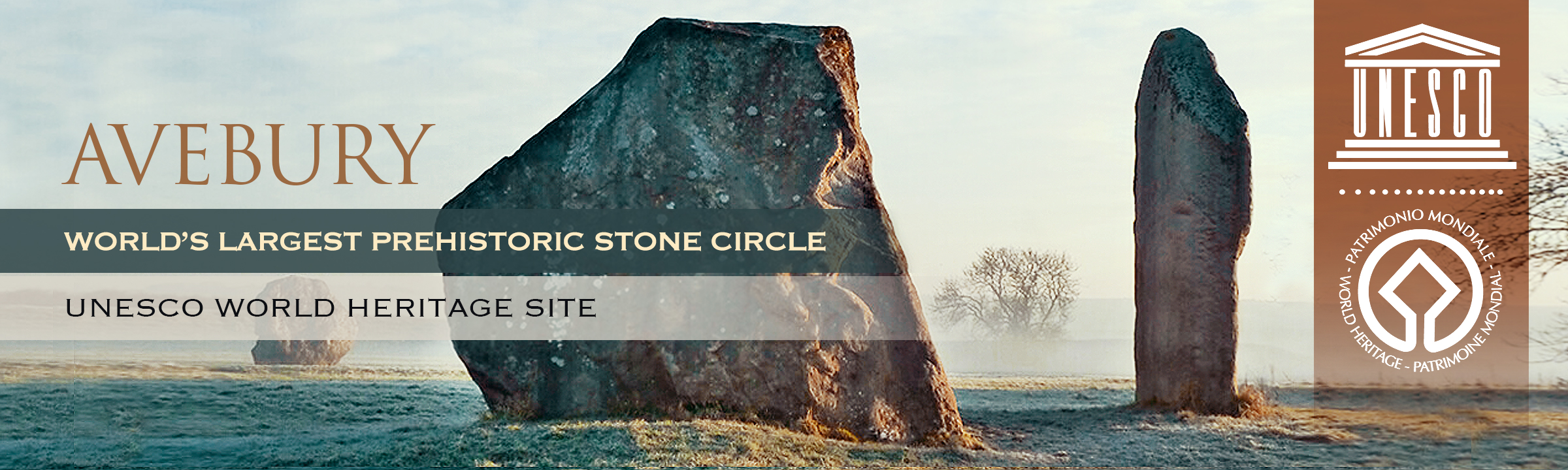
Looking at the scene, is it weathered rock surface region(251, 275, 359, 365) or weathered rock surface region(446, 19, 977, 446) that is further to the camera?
weathered rock surface region(251, 275, 359, 365)

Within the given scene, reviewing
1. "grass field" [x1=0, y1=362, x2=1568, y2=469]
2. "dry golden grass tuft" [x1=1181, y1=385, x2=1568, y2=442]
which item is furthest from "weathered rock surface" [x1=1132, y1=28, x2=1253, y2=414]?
"grass field" [x1=0, y1=362, x2=1568, y2=469]

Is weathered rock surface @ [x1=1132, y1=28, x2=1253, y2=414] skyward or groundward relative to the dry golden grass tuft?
skyward

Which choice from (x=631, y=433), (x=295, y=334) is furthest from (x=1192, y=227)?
(x=295, y=334)

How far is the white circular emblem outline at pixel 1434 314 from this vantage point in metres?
13.3

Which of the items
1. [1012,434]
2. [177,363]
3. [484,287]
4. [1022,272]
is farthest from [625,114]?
[1022,272]

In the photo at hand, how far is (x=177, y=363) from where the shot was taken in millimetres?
24438

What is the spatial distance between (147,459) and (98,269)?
5229 mm

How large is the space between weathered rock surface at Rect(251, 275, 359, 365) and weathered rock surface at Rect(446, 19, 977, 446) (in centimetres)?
1446

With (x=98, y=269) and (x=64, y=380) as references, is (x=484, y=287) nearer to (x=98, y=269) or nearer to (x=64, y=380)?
(x=98, y=269)

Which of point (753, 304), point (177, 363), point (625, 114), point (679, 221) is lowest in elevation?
point (177, 363)

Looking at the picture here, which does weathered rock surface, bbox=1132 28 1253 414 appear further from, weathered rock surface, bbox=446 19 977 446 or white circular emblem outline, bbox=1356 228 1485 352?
weathered rock surface, bbox=446 19 977 446

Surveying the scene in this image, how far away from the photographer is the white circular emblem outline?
13258 millimetres

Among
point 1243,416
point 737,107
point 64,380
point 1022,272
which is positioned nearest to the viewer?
→ point 737,107

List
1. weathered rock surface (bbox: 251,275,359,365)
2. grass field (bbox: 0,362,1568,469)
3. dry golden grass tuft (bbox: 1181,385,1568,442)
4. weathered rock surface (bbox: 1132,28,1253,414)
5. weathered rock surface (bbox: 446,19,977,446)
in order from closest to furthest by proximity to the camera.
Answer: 1. grass field (bbox: 0,362,1568,469)
2. weathered rock surface (bbox: 446,19,977,446)
3. dry golden grass tuft (bbox: 1181,385,1568,442)
4. weathered rock surface (bbox: 1132,28,1253,414)
5. weathered rock surface (bbox: 251,275,359,365)
